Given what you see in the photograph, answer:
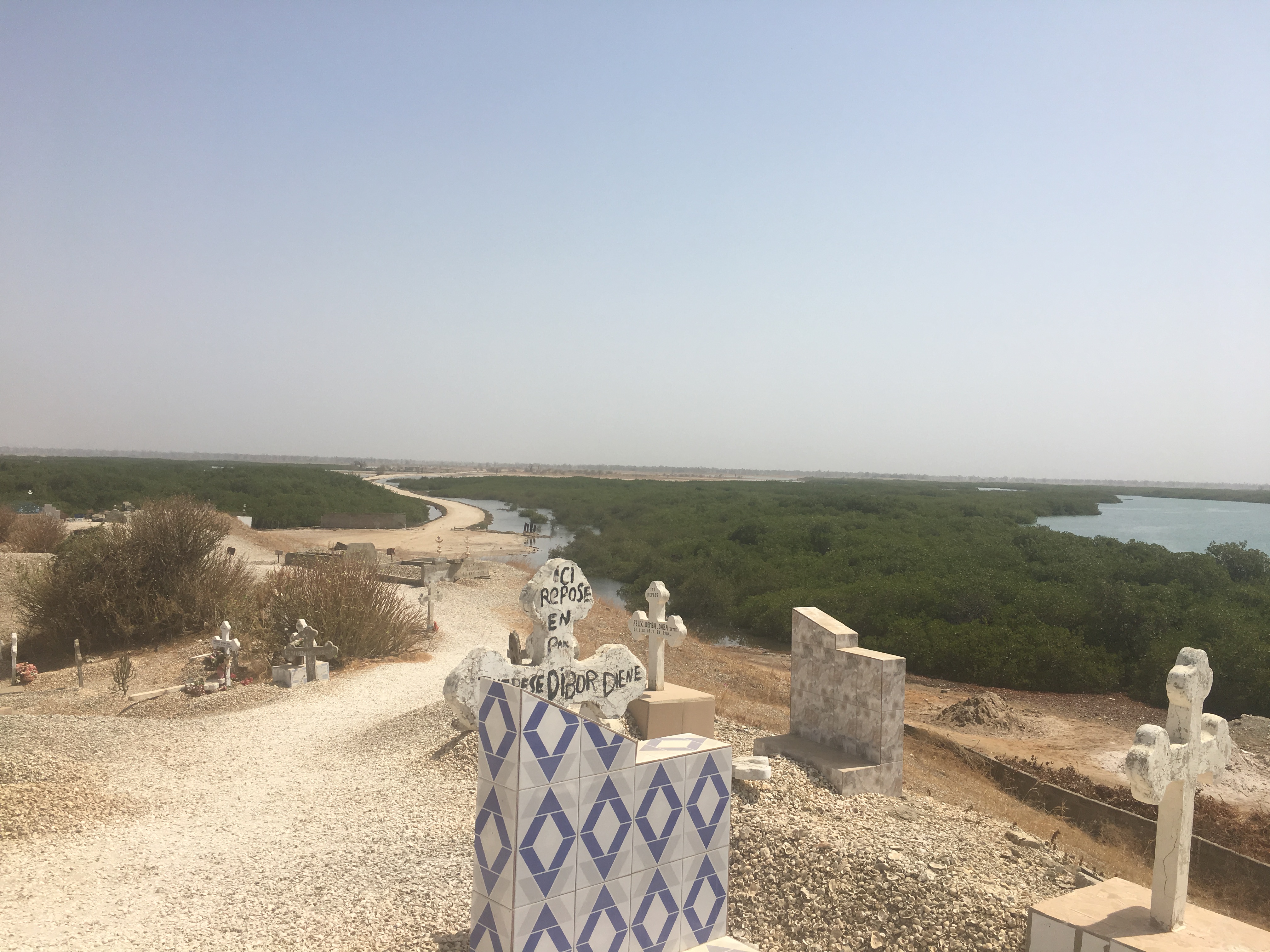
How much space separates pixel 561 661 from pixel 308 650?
30.4 ft

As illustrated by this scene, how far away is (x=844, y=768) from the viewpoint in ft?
29.7

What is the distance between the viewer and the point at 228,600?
18.9m

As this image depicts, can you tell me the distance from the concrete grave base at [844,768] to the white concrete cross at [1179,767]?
14.4 ft

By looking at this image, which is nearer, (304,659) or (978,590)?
(304,659)

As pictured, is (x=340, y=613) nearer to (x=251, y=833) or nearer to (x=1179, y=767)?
(x=251, y=833)

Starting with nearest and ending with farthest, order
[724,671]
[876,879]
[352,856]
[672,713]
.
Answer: [876,879]
[352,856]
[672,713]
[724,671]

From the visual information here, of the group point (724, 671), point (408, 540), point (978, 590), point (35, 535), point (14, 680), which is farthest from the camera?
point (408, 540)

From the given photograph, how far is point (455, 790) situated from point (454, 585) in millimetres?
17218

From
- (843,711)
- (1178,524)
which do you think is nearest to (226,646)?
(843,711)

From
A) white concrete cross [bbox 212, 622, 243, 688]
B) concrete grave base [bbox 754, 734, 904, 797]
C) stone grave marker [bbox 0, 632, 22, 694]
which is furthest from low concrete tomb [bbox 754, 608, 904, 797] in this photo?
stone grave marker [bbox 0, 632, 22, 694]

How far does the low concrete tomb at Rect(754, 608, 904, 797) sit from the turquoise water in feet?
126

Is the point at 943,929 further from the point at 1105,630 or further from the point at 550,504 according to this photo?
the point at 550,504

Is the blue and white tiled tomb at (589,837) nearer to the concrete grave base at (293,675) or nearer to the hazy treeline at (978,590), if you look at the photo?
the concrete grave base at (293,675)

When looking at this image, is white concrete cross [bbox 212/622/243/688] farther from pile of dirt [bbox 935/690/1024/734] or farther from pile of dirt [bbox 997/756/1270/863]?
pile of dirt [bbox 935/690/1024/734]
